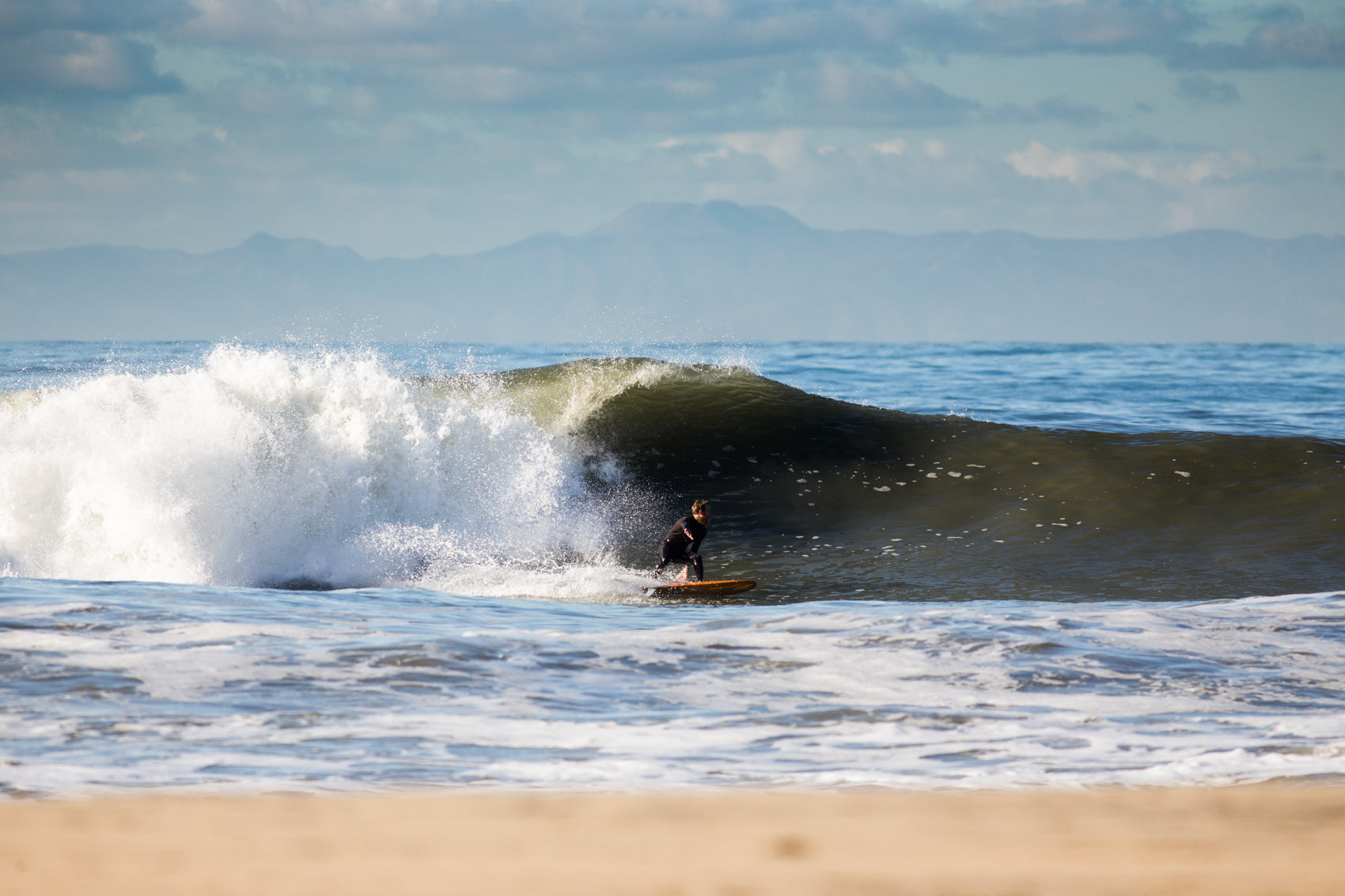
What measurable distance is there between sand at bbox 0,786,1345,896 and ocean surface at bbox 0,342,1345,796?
13.5 inches

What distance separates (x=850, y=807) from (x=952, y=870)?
794 millimetres

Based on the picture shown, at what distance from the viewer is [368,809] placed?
419 centimetres

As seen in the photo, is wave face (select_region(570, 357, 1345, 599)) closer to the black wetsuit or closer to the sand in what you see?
the black wetsuit

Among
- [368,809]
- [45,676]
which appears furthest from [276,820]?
[45,676]

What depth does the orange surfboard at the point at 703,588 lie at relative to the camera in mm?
10664

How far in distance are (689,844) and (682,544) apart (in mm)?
7818

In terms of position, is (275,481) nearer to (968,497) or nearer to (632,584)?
(632,584)

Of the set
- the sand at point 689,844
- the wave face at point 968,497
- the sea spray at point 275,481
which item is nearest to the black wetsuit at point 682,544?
the wave face at point 968,497

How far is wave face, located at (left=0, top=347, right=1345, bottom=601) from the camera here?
1209 centimetres

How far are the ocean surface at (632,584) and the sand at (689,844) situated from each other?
34 centimetres

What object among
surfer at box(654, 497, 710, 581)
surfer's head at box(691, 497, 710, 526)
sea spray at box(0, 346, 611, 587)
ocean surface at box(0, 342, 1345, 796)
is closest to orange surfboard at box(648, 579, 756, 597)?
ocean surface at box(0, 342, 1345, 796)

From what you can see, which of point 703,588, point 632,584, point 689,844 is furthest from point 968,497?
point 689,844

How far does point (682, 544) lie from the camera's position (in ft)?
38.0

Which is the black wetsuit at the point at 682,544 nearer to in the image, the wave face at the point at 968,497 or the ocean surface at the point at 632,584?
the ocean surface at the point at 632,584
